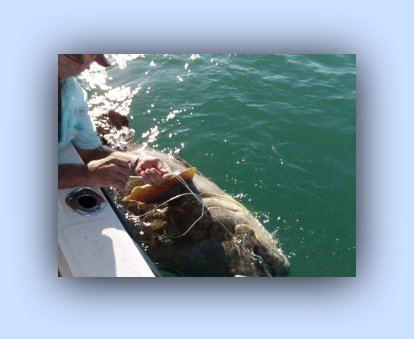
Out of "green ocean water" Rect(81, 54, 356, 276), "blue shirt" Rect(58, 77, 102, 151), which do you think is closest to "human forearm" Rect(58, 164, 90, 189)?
"blue shirt" Rect(58, 77, 102, 151)

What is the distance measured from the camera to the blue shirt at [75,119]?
127 inches

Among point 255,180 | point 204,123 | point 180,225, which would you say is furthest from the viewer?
point 204,123

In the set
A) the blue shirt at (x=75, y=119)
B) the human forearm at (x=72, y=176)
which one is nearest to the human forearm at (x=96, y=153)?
the blue shirt at (x=75, y=119)

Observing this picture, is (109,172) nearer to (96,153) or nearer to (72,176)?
(72,176)

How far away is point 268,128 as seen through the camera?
13.3 ft

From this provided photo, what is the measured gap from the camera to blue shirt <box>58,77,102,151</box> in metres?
3.23

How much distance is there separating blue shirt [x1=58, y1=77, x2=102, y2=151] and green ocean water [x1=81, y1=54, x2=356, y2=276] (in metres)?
0.37
